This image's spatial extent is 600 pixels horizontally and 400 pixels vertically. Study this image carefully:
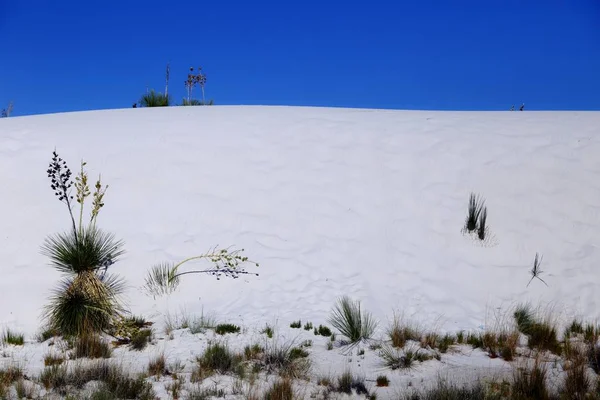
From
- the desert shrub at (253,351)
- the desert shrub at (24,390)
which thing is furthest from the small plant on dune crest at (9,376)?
the desert shrub at (253,351)

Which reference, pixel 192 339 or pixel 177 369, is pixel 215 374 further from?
pixel 192 339

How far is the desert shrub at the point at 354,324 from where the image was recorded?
6219 mm

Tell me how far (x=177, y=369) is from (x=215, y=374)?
1.43 ft

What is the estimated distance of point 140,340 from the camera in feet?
19.7

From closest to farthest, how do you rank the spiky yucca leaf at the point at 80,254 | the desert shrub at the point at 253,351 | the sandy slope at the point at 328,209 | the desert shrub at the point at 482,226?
the desert shrub at the point at 253,351 → the spiky yucca leaf at the point at 80,254 → the sandy slope at the point at 328,209 → the desert shrub at the point at 482,226

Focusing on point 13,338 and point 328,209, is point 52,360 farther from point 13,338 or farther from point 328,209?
point 328,209

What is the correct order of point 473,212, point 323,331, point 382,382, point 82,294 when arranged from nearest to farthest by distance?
1. point 382,382
2. point 82,294
3. point 323,331
4. point 473,212

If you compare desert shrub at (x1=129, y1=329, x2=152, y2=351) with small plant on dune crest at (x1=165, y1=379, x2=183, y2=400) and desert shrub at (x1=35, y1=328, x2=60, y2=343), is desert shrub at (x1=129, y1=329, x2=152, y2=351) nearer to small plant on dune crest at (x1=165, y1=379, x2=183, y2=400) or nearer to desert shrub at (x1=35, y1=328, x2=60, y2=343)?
desert shrub at (x1=35, y1=328, x2=60, y2=343)

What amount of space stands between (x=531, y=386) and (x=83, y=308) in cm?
488

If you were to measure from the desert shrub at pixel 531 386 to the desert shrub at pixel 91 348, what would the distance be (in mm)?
4016

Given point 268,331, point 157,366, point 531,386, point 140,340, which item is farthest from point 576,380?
point 140,340

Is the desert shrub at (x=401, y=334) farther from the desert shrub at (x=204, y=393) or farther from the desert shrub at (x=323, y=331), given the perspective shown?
the desert shrub at (x=204, y=393)

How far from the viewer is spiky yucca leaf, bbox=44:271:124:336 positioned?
6.21 meters

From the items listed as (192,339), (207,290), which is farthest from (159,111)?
(192,339)
